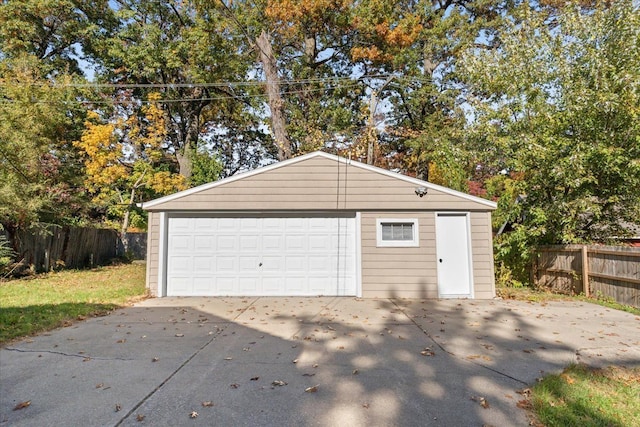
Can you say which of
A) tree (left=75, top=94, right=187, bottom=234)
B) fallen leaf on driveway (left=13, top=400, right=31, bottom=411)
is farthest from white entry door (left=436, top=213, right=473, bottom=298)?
tree (left=75, top=94, right=187, bottom=234)

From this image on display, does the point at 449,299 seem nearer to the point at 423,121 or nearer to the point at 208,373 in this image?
the point at 208,373

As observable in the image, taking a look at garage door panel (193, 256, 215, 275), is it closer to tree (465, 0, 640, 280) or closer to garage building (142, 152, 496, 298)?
garage building (142, 152, 496, 298)

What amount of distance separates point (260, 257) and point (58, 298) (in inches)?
167

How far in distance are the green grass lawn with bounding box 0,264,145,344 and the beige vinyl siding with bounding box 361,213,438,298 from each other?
5180mm

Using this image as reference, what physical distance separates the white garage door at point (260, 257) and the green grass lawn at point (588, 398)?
5.15 m

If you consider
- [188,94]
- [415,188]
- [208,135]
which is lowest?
[415,188]

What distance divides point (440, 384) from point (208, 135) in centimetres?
2225

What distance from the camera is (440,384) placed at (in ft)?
11.1

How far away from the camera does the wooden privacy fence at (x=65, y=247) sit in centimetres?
1060

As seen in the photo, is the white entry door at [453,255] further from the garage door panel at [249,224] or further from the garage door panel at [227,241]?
the garage door panel at [227,241]

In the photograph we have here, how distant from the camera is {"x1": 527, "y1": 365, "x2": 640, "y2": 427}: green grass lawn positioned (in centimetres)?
270

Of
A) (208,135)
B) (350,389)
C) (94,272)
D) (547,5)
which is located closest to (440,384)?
(350,389)

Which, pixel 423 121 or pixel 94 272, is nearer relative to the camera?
pixel 94 272

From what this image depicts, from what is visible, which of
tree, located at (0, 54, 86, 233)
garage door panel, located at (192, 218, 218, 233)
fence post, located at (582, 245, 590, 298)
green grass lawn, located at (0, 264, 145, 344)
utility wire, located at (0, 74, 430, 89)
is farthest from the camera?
utility wire, located at (0, 74, 430, 89)
